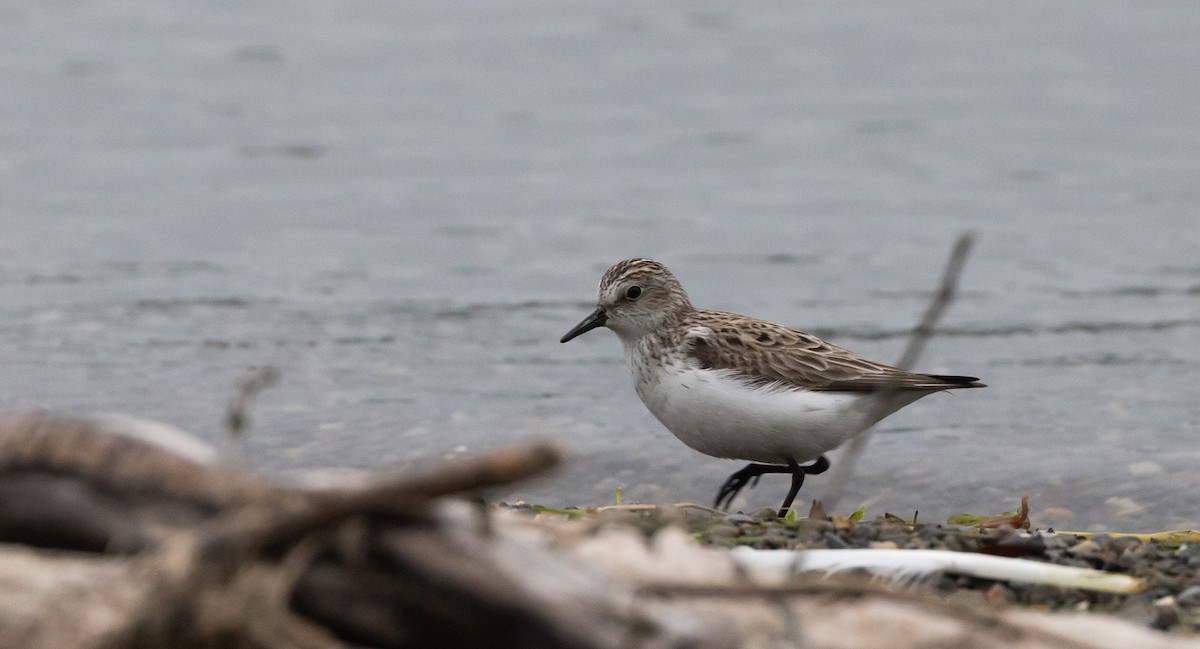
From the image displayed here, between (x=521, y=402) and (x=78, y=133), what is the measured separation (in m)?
7.51

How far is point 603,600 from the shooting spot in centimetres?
270

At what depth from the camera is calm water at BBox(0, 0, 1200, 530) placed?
9367mm

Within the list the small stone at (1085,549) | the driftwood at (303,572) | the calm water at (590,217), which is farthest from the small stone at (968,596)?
the calm water at (590,217)

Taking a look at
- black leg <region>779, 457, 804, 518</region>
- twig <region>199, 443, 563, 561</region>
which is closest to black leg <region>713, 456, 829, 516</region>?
black leg <region>779, 457, 804, 518</region>

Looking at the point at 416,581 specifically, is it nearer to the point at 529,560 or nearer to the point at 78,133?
the point at 529,560

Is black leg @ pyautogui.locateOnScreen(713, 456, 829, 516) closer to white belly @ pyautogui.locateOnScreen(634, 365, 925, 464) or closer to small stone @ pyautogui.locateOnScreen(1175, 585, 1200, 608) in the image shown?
white belly @ pyautogui.locateOnScreen(634, 365, 925, 464)

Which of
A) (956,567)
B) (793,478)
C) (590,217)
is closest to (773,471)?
(793,478)

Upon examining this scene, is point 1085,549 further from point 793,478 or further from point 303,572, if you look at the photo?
point 303,572

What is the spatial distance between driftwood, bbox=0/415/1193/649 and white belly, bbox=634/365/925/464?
12.6ft

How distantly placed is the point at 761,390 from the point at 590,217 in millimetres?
6655

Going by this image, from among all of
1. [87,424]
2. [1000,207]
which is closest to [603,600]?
[87,424]

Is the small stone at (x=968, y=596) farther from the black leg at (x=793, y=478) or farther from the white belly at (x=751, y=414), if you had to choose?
the black leg at (x=793, y=478)

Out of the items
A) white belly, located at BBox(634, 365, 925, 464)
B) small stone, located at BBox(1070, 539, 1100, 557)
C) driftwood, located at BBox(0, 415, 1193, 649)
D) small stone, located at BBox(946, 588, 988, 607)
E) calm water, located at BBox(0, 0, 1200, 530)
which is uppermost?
driftwood, located at BBox(0, 415, 1193, 649)

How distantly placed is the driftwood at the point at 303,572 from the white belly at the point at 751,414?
383 centimetres
